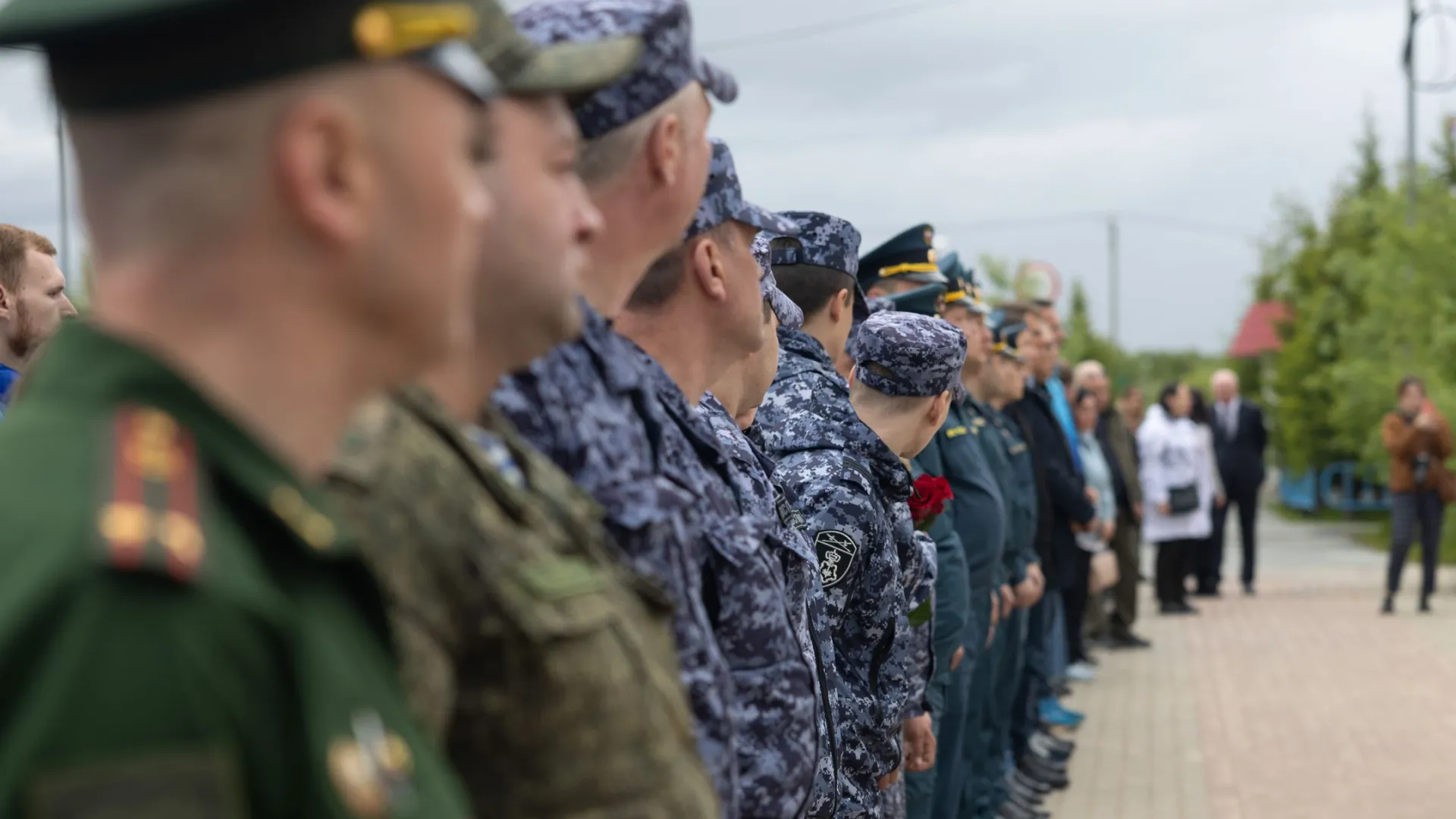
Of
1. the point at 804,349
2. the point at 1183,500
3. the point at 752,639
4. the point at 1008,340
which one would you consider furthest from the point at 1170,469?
the point at 752,639

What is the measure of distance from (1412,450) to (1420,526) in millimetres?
701

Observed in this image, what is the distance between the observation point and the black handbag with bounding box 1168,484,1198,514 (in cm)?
1572

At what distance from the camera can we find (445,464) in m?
1.56

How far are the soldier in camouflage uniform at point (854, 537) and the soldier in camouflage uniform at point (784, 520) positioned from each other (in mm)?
349

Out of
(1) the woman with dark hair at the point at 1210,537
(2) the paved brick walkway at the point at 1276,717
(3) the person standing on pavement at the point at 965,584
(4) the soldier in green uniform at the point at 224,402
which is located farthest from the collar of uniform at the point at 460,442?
(1) the woman with dark hair at the point at 1210,537

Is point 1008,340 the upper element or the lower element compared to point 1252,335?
upper

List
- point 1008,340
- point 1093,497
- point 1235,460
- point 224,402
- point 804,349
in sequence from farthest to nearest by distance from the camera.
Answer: point 1235,460
point 1093,497
point 1008,340
point 804,349
point 224,402

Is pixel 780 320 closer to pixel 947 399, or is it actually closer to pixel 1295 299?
pixel 947 399

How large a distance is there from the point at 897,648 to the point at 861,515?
389mm

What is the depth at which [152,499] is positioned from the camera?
3.56 feet

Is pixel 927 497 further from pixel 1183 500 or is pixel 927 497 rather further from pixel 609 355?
pixel 1183 500

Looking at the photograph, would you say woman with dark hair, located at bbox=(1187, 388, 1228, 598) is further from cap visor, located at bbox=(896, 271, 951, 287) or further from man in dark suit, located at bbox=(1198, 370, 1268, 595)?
cap visor, located at bbox=(896, 271, 951, 287)

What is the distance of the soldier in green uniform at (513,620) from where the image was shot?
4.81 feet

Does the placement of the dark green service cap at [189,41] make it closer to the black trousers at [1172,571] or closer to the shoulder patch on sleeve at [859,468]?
the shoulder patch on sleeve at [859,468]
